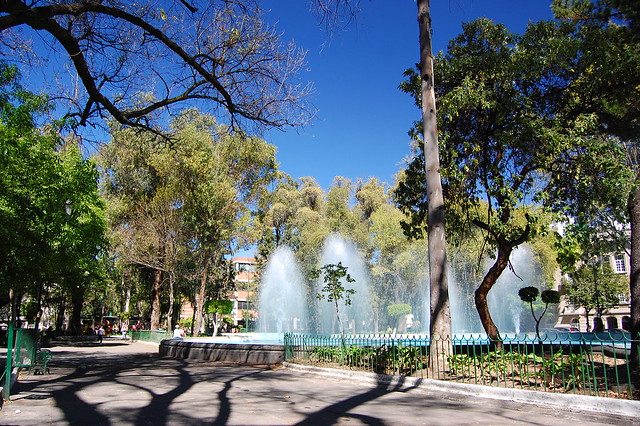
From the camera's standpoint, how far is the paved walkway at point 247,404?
6645 millimetres

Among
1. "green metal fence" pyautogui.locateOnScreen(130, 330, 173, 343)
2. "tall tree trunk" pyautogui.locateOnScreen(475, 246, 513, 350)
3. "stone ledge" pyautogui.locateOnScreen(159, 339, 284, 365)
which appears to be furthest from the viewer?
"green metal fence" pyautogui.locateOnScreen(130, 330, 173, 343)

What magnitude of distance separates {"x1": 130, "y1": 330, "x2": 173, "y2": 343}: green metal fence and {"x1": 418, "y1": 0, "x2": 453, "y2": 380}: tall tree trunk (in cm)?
2364

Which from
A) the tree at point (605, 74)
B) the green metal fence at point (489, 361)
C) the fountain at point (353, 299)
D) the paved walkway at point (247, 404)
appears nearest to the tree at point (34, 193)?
the paved walkway at point (247, 404)

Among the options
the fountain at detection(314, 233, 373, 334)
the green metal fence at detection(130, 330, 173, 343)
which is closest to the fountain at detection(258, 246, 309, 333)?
the fountain at detection(314, 233, 373, 334)

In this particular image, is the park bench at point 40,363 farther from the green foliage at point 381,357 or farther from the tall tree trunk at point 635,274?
the tall tree trunk at point 635,274

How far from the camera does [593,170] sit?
41.6 feet

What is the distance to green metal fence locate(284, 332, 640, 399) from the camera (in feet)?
25.6

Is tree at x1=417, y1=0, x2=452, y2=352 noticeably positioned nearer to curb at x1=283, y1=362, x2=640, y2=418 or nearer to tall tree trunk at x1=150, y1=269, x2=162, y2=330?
curb at x1=283, y1=362, x2=640, y2=418

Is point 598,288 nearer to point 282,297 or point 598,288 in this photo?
point 598,288

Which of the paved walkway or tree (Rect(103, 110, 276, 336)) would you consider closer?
the paved walkway

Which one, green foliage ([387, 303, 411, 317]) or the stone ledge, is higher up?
green foliage ([387, 303, 411, 317])

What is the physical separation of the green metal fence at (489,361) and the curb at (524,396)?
29 centimetres

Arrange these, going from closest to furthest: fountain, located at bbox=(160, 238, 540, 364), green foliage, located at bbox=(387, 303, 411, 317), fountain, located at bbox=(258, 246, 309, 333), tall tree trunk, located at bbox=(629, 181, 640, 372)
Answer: tall tree trunk, located at bbox=(629, 181, 640, 372) → fountain, located at bbox=(160, 238, 540, 364) → green foliage, located at bbox=(387, 303, 411, 317) → fountain, located at bbox=(258, 246, 309, 333)

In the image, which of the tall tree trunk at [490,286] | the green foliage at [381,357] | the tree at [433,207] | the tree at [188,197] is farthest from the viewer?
the tree at [188,197]
